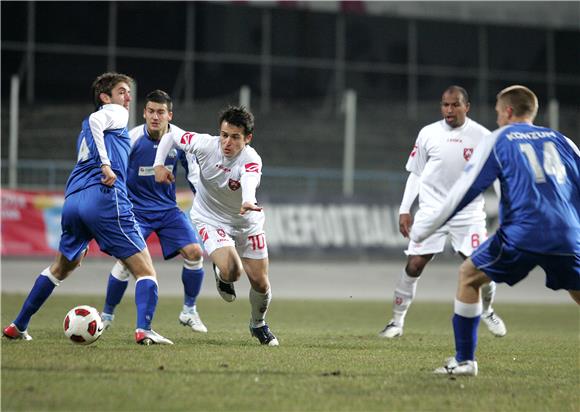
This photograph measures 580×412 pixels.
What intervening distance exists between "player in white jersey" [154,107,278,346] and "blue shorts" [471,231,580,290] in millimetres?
2474

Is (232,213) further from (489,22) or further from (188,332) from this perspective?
(489,22)

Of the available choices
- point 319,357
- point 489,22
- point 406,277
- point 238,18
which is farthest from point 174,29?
point 319,357

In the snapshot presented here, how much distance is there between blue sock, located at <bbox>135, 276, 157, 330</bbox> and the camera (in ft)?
26.2

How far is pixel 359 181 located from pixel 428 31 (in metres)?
14.9

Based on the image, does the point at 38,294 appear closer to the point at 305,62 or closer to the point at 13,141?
the point at 13,141

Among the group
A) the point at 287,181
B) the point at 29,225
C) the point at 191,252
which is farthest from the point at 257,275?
the point at 287,181

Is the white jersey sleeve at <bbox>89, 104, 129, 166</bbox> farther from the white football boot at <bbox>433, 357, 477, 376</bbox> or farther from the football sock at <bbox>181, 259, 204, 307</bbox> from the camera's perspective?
the white football boot at <bbox>433, 357, 477, 376</bbox>

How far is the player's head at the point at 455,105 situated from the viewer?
10.2 m

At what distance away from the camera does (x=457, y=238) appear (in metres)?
10.7

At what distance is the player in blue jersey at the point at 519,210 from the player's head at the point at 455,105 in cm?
349

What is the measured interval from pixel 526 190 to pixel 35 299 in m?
4.35

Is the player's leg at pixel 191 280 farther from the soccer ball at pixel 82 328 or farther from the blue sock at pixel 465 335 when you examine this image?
the blue sock at pixel 465 335

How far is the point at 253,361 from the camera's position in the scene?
23.3ft

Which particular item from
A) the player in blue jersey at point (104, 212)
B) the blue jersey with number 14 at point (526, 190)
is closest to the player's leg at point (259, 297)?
the player in blue jersey at point (104, 212)
